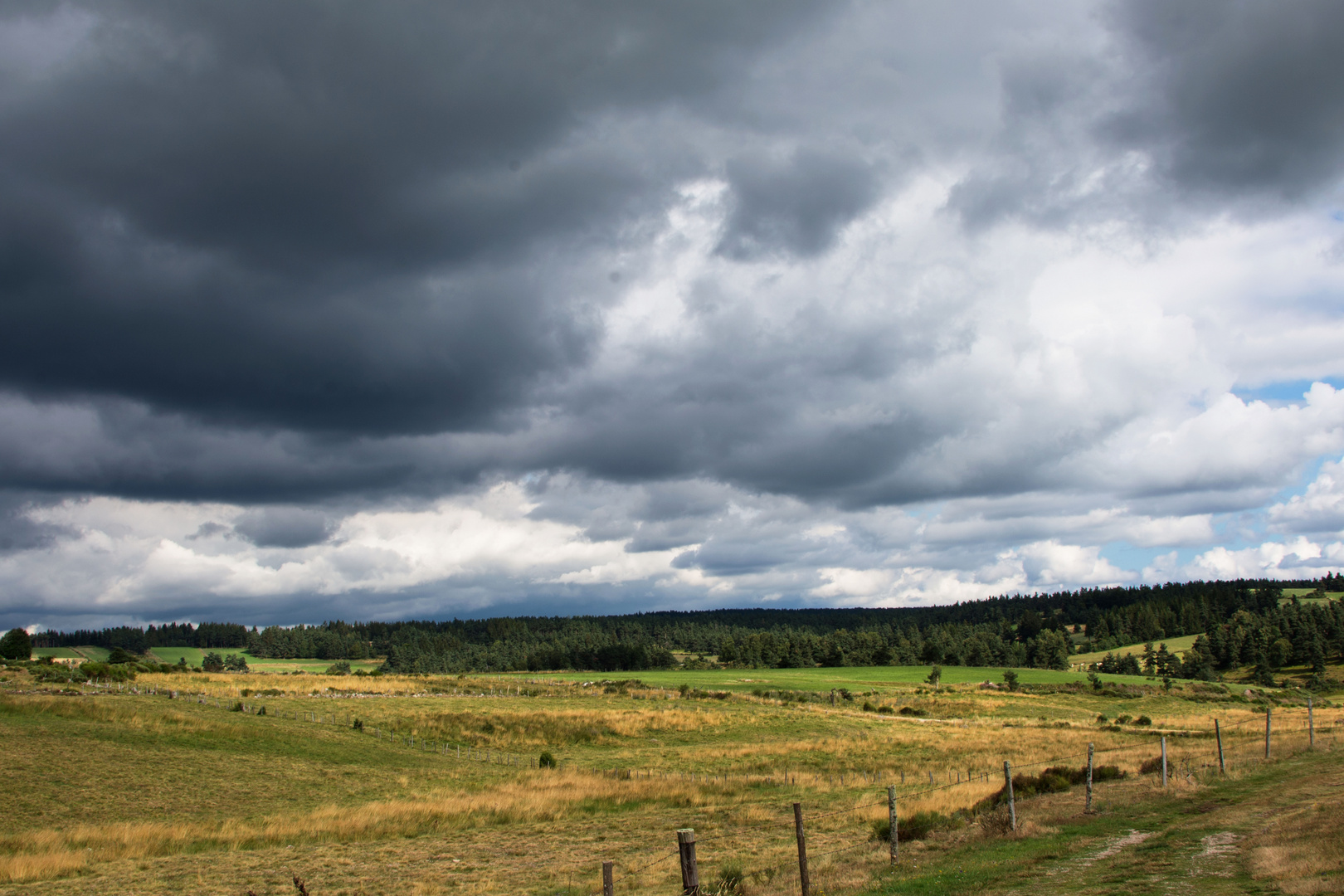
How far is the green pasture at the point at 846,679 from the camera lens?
112 metres

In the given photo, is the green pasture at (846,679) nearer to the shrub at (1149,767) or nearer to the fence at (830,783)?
the fence at (830,783)

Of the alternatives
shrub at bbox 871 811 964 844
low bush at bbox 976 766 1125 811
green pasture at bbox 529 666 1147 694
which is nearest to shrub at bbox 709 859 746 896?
shrub at bbox 871 811 964 844

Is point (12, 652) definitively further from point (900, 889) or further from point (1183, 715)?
point (1183, 715)

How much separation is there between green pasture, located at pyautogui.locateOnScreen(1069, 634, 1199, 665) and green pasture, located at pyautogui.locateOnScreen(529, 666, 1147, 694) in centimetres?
4164

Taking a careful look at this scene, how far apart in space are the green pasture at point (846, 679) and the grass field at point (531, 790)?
34903mm

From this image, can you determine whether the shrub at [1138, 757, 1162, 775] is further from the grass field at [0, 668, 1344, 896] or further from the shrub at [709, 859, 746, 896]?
the shrub at [709, 859, 746, 896]

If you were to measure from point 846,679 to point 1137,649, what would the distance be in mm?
91629

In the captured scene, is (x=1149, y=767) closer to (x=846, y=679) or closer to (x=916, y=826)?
(x=916, y=826)

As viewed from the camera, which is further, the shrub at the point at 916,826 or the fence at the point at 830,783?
the shrub at the point at 916,826

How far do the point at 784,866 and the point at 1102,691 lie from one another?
103m

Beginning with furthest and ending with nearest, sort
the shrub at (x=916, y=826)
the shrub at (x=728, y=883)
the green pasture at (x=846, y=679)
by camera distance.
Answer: the green pasture at (x=846, y=679)
the shrub at (x=916, y=826)
the shrub at (x=728, y=883)

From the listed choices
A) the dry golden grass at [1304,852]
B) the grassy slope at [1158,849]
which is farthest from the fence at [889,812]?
the dry golden grass at [1304,852]

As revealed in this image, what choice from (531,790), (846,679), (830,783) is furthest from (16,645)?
(846,679)

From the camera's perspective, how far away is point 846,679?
4998 inches
